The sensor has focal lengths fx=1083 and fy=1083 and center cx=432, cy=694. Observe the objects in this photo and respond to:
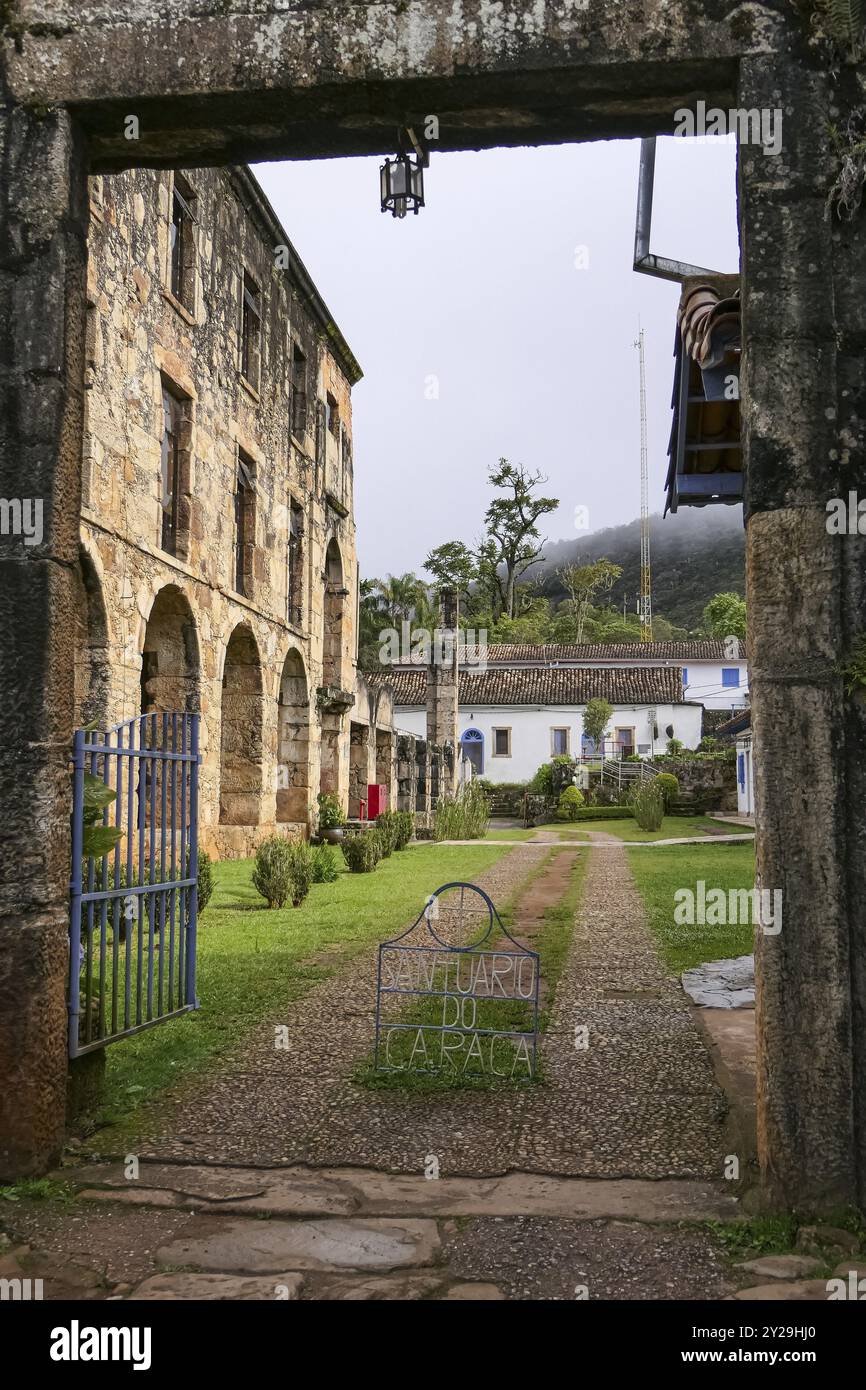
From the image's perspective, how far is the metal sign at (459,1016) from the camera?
205 inches

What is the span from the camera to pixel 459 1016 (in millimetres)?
5496

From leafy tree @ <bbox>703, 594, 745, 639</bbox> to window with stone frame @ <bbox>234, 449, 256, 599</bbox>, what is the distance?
43643 mm

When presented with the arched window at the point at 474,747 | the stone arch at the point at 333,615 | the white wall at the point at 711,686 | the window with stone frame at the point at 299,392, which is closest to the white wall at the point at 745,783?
the stone arch at the point at 333,615

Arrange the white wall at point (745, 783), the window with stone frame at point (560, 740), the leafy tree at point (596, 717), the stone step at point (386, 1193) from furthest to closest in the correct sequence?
1. the window with stone frame at point (560, 740)
2. the leafy tree at point (596, 717)
3. the white wall at point (745, 783)
4. the stone step at point (386, 1193)

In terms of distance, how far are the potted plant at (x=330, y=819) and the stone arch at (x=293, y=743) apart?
1.83 feet

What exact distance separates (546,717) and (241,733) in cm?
3067

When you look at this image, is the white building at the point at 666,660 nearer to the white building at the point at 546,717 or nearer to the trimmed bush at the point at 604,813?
the white building at the point at 546,717

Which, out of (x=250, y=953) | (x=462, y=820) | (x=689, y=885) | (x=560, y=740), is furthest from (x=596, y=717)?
(x=250, y=953)

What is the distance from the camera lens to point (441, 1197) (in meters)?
3.69

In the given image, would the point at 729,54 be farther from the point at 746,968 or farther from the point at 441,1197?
the point at 746,968

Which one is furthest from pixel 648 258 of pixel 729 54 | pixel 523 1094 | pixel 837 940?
pixel 523 1094

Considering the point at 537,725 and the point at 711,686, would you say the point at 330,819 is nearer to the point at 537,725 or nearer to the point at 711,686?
the point at 537,725

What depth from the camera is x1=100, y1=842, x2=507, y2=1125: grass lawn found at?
17.5 ft
